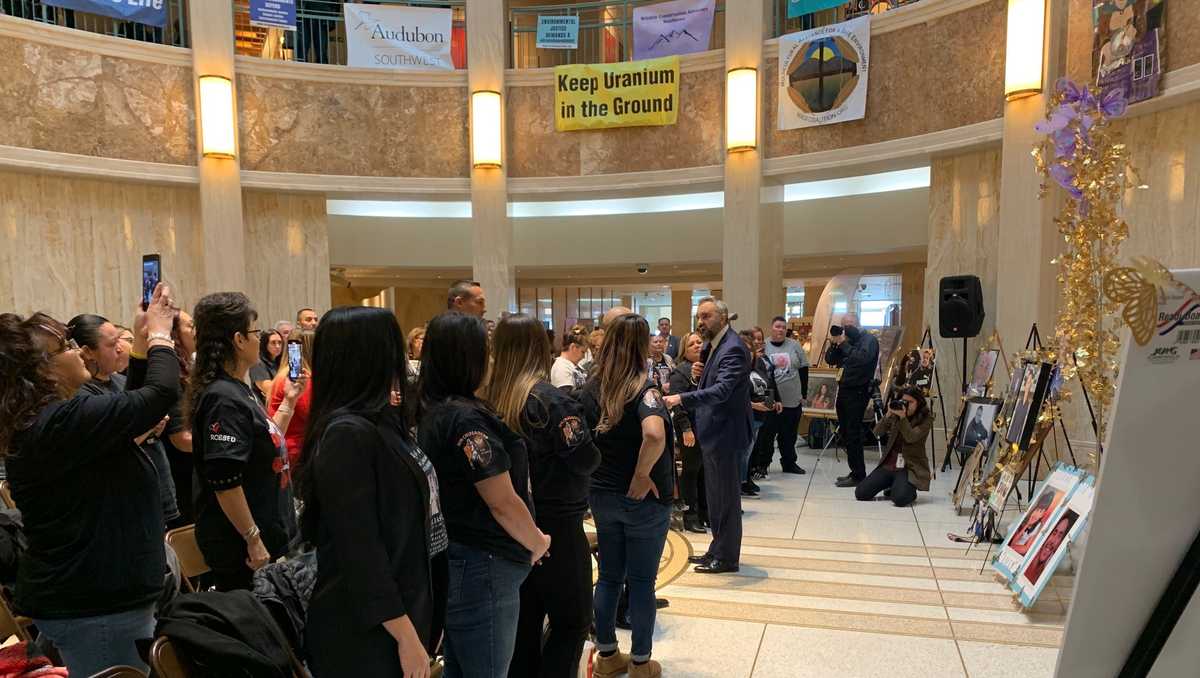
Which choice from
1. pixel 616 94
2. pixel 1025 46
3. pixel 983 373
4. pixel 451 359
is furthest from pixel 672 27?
pixel 451 359

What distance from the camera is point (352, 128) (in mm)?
9695

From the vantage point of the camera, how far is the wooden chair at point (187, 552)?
2.45 meters

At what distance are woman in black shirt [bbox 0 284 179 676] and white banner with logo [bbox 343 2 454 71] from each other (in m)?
8.85

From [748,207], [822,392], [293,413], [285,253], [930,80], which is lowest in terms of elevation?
[822,392]

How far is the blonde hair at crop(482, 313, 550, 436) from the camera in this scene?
2266 mm

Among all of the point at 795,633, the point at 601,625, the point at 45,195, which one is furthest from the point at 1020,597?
the point at 45,195

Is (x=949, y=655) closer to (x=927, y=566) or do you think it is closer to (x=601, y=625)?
(x=927, y=566)

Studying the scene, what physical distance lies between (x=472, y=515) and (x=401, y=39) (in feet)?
31.2

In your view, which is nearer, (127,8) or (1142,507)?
(1142,507)

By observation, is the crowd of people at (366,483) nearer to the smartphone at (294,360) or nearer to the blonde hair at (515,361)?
the blonde hair at (515,361)

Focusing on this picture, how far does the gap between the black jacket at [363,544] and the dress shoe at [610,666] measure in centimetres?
166

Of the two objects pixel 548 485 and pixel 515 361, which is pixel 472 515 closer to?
pixel 548 485

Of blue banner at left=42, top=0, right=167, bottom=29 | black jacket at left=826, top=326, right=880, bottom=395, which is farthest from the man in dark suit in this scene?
blue banner at left=42, top=0, right=167, bottom=29

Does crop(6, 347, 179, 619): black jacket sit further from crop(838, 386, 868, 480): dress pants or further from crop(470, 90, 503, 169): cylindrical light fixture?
crop(470, 90, 503, 169): cylindrical light fixture
